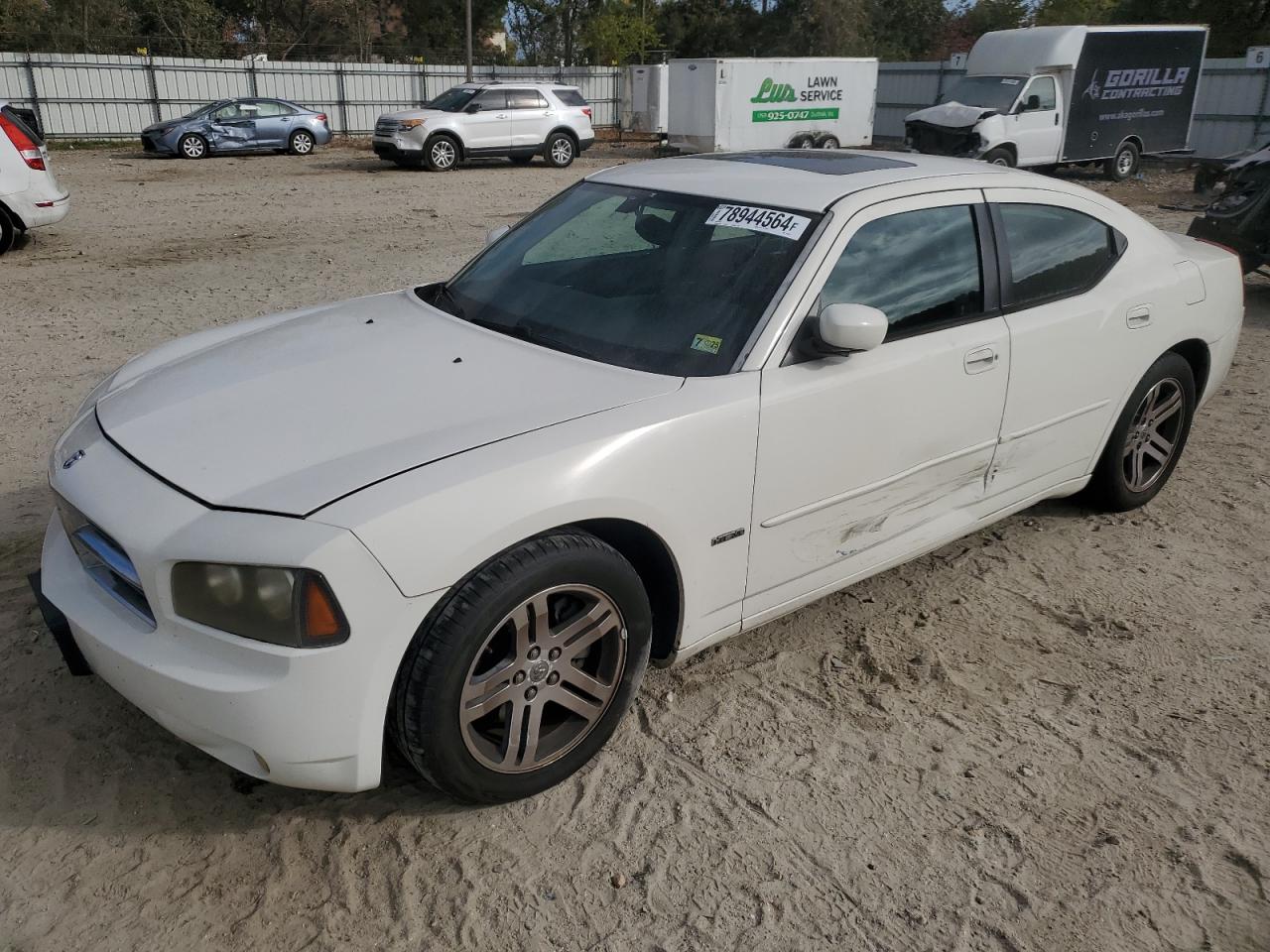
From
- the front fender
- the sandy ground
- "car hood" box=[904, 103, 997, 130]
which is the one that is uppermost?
"car hood" box=[904, 103, 997, 130]

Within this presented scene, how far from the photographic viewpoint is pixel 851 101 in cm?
2445

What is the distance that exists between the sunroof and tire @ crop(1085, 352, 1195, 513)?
1543mm

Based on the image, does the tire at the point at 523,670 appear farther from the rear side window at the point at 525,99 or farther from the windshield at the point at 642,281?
the rear side window at the point at 525,99

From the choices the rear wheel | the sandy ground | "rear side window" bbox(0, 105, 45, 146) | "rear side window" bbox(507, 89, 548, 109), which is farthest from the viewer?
"rear side window" bbox(507, 89, 548, 109)

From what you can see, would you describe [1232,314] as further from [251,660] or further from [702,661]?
[251,660]

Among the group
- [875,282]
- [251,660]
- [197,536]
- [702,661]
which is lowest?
[702,661]

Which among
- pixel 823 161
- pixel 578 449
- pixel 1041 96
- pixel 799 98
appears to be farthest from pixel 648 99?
pixel 578 449

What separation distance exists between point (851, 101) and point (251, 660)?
24.8 m

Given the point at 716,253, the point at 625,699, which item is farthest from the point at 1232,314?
the point at 625,699

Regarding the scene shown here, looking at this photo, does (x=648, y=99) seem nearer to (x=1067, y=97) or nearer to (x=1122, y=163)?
(x=1067, y=97)

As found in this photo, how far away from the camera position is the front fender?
7.86 ft

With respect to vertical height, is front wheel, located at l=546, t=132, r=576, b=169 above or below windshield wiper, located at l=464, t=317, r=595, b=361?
below

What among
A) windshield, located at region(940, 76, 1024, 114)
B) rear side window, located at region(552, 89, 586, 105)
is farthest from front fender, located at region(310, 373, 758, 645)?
rear side window, located at region(552, 89, 586, 105)

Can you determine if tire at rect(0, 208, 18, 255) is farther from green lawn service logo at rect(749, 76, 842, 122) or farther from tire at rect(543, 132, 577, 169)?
green lawn service logo at rect(749, 76, 842, 122)
